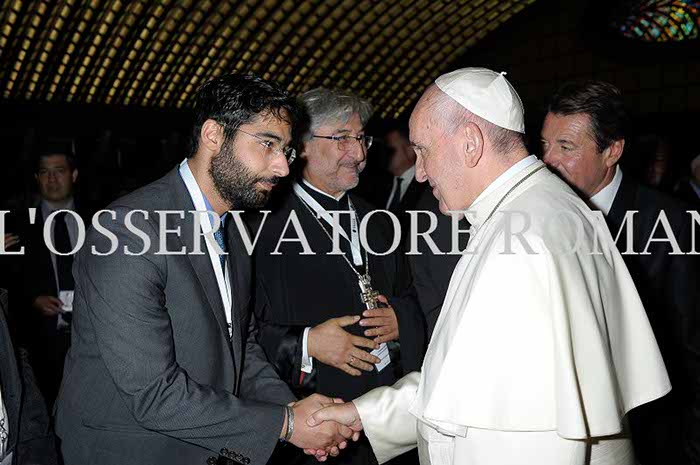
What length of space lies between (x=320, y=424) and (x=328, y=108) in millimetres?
1530

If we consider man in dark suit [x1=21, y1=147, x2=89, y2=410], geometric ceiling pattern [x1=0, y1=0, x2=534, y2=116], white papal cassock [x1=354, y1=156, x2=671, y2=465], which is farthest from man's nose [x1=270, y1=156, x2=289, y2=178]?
geometric ceiling pattern [x1=0, y1=0, x2=534, y2=116]

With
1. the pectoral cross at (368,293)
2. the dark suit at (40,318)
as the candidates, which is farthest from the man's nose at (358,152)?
the dark suit at (40,318)

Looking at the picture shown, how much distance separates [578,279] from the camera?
171cm

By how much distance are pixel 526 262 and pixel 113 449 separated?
4.30ft

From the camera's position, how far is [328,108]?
129 inches

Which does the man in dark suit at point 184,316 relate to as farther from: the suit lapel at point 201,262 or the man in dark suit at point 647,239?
the man in dark suit at point 647,239

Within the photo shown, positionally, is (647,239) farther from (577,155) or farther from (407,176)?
(407,176)

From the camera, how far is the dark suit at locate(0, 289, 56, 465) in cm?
196

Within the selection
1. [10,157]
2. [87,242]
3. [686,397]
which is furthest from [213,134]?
[10,157]

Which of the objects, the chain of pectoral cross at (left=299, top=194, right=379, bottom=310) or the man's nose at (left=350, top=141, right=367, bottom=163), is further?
the man's nose at (left=350, top=141, right=367, bottom=163)

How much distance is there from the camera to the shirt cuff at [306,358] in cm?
293

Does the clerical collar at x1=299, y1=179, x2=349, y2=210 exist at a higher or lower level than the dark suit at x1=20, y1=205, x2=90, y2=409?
higher

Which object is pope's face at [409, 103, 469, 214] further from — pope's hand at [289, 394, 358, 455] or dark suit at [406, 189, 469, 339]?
dark suit at [406, 189, 469, 339]

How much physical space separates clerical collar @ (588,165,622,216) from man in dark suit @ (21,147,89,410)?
3.05 m
